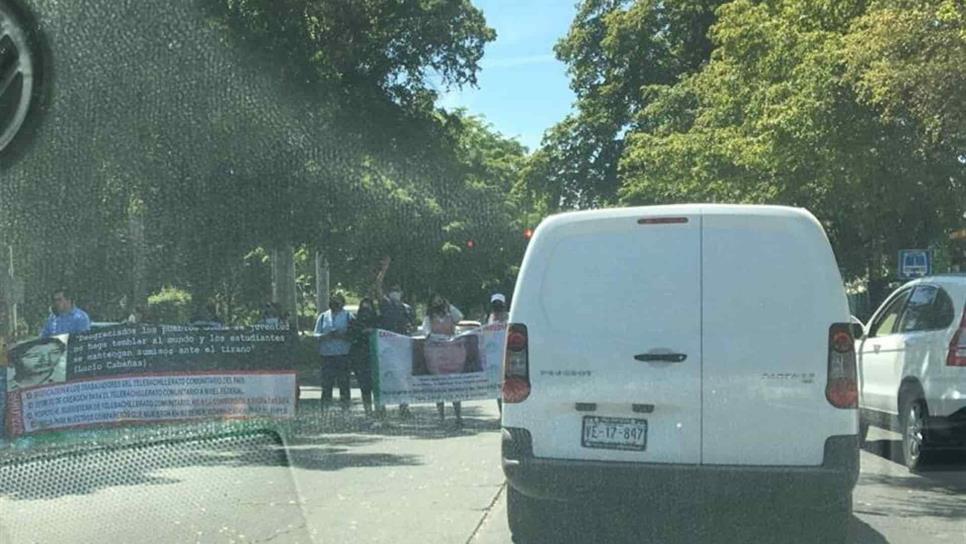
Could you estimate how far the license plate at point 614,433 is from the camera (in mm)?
6246

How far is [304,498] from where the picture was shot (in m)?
8.32

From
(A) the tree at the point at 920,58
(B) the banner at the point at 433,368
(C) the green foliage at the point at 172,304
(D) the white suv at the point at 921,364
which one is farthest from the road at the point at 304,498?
(C) the green foliage at the point at 172,304

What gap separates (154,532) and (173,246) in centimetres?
1748

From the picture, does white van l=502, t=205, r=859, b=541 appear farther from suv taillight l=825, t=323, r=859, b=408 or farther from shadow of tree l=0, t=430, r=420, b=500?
shadow of tree l=0, t=430, r=420, b=500

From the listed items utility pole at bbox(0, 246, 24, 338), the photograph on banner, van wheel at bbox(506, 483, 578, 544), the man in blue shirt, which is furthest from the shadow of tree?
utility pole at bbox(0, 246, 24, 338)

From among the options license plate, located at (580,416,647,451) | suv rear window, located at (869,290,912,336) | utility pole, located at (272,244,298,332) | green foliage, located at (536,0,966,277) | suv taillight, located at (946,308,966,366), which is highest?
green foliage, located at (536,0,966,277)

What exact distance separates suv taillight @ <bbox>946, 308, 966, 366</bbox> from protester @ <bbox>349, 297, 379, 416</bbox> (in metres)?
7.19

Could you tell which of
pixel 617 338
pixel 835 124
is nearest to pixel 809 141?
pixel 835 124

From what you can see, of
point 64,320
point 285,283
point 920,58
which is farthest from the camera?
point 285,283

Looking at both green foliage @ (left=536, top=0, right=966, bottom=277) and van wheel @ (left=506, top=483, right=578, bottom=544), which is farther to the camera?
green foliage @ (left=536, top=0, right=966, bottom=277)

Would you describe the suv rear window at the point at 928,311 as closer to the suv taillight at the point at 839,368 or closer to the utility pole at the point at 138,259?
the suv taillight at the point at 839,368

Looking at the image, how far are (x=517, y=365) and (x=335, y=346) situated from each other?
8176mm

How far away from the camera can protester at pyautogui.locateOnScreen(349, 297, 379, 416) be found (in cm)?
1429

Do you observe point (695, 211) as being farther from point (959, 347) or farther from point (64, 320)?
point (64, 320)
